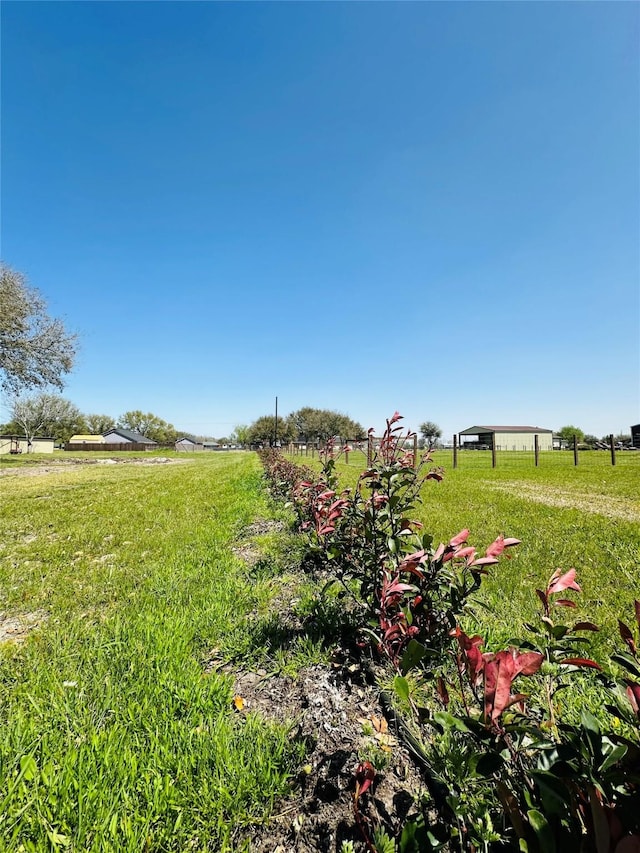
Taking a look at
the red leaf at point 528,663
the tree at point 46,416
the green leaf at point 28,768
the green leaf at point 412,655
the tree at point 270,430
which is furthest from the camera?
the tree at point 270,430

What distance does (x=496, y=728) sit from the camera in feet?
2.56

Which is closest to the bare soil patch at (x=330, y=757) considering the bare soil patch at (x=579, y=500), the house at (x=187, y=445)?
the bare soil patch at (x=579, y=500)

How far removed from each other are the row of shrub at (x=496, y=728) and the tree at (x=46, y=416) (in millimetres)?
58123

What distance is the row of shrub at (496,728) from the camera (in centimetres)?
67

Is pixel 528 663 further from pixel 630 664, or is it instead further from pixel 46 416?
pixel 46 416

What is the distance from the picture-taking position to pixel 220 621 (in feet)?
8.00

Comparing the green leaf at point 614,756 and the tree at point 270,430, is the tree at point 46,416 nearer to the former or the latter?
the tree at point 270,430

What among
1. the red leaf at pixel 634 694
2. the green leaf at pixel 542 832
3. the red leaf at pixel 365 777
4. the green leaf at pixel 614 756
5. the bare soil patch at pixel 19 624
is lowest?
the bare soil patch at pixel 19 624

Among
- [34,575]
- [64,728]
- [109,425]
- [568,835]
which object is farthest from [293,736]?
[109,425]

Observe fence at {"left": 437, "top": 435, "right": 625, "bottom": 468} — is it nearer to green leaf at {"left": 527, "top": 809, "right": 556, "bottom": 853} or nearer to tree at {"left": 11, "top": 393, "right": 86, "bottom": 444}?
green leaf at {"left": 527, "top": 809, "right": 556, "bottom": 853}

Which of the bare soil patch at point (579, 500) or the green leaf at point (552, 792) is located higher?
the green leaf at point (552, 792)

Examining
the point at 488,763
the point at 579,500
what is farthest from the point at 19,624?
the point at 579,500

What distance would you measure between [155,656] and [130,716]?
0.44 m

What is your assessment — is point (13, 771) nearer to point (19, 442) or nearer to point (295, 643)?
point (295, 643)
